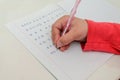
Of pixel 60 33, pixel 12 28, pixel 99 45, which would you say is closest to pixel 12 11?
pixel 12 28

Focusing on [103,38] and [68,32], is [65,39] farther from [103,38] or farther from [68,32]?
[103,38]

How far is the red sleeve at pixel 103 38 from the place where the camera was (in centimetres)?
68

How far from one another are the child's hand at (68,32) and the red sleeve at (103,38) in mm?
22

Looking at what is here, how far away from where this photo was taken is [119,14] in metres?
0.81

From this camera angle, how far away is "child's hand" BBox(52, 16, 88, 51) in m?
0.65

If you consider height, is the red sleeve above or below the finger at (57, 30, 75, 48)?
below

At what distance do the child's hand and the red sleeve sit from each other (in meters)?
0.02

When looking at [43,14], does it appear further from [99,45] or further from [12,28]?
[99,45]

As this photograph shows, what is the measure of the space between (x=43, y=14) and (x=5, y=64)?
0.25 meters

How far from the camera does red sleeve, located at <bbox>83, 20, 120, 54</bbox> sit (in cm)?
68

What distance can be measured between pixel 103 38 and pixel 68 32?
121 mm

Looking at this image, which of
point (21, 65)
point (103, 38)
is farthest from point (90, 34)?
point (21, 65)

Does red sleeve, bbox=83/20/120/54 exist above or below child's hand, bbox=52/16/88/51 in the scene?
below

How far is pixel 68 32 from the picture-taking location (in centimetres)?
67
